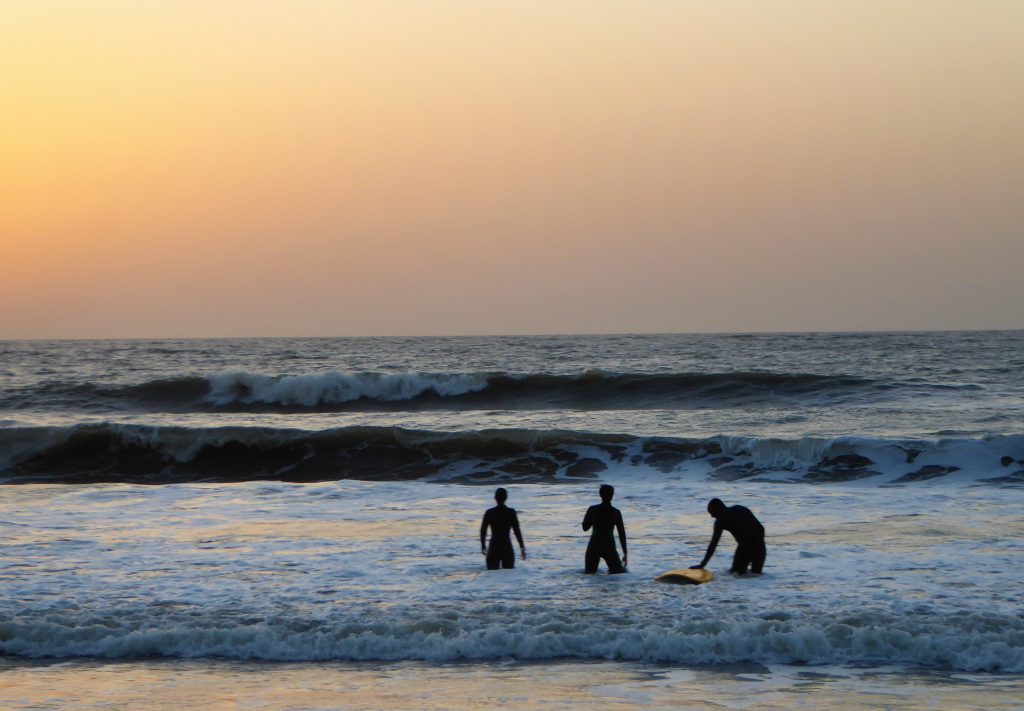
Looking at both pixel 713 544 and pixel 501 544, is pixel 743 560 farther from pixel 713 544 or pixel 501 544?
pixel 501 544

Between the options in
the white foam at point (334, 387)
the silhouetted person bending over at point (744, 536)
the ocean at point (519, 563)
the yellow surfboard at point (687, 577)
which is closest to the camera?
the ocean at point (519, 563)

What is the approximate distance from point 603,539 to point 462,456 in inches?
517

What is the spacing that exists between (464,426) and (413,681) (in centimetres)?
2136

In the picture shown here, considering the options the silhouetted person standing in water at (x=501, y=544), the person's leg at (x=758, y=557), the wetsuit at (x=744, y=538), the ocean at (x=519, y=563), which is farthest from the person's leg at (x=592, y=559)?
the person's leg at (x=758, y=557)

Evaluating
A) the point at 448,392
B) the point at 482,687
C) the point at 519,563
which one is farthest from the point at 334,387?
the point at 482,687

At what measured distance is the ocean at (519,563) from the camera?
9.05m

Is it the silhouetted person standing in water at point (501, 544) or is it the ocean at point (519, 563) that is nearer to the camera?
the ocean at point (519, 563)

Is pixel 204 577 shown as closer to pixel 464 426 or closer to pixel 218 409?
pixel 464 426

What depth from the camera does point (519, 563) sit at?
13.2m

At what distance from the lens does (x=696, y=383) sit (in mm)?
38375

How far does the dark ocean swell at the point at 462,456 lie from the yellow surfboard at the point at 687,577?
9.88 meters

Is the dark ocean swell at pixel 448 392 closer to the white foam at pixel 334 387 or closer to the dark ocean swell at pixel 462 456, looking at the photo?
the white foam at pixel 334 387

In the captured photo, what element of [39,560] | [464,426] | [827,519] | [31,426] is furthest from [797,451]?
[31,426]

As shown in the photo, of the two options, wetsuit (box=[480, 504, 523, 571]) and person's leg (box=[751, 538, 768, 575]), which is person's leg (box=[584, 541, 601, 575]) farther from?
person's leg (box=[751, 538, 768, 575])
